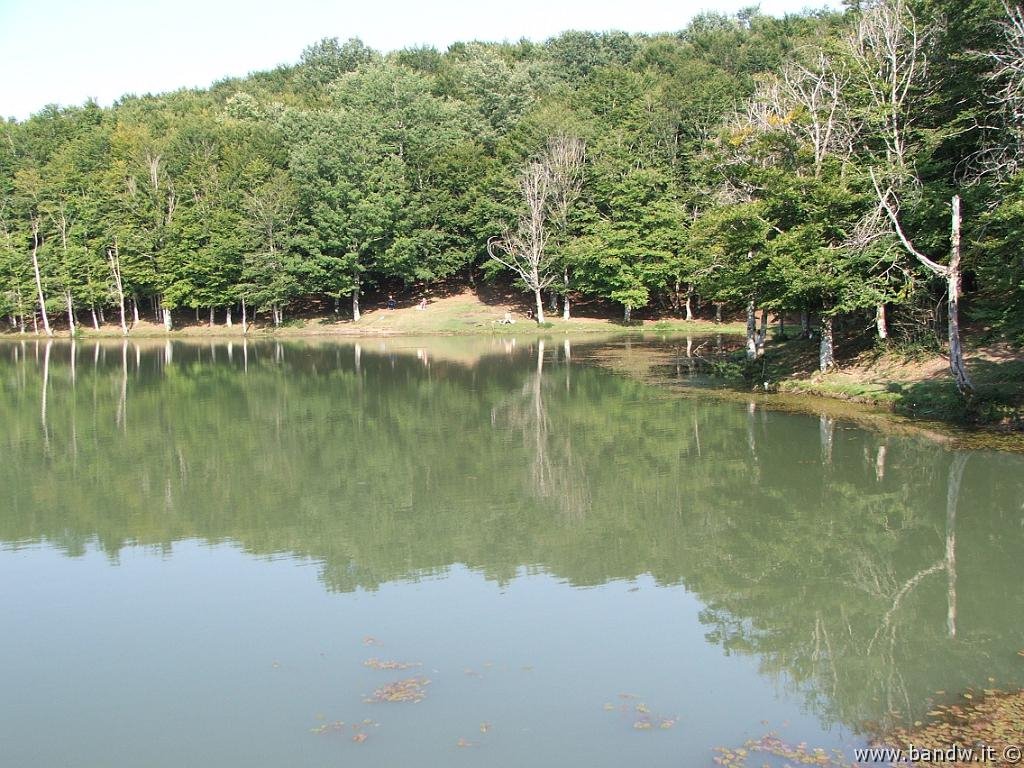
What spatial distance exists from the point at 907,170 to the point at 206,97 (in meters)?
88.5

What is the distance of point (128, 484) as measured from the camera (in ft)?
55.8

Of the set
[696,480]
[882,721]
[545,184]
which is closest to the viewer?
Result: [882,721]

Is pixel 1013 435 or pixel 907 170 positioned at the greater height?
pixel 907 170

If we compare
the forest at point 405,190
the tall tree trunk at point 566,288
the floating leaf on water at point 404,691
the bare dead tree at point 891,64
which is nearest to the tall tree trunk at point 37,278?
the forest at point 405,190

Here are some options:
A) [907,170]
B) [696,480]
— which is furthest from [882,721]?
[907,170]

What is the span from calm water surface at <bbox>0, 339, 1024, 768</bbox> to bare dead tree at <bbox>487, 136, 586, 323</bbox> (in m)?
34.9

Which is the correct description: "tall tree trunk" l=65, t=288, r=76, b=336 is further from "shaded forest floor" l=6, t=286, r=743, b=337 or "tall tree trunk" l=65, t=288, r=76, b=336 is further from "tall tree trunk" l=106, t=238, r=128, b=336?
"tall tree trunk" l=106, t=238, r=128, b=336

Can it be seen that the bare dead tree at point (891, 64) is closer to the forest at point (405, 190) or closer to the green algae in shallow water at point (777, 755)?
the forest at point (405, 190)

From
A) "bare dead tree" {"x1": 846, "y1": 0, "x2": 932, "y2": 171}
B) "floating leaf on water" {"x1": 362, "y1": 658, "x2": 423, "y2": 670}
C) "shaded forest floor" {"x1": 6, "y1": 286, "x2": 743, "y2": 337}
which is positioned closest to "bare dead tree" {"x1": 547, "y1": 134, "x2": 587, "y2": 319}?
"shaded forest floor" {"x1": 6, "y1": 286, "x2": 743, "y2": 337}

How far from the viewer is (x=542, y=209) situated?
58156mm

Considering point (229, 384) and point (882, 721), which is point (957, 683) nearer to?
point (882, 721)
